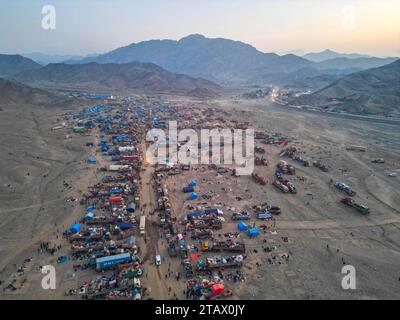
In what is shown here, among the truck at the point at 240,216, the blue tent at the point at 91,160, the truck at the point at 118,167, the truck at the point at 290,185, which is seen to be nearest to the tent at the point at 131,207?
the truck at the point at 240,216

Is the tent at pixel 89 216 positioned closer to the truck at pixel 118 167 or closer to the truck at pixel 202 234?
the truck at pixel 202 234

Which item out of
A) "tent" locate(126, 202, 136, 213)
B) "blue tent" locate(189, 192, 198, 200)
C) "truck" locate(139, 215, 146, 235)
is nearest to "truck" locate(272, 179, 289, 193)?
"blue tent" locate(189, 192, 198, 200)

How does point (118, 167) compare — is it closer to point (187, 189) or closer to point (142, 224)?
point (187, 189)

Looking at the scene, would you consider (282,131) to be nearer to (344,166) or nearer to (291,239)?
(344,166)

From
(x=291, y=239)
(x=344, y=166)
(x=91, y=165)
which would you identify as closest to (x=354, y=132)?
(x=344, y=166)

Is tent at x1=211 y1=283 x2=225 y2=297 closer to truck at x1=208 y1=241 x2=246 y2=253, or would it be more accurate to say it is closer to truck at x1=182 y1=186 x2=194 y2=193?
truck at x1=208 y1=241 x2=246 y2=253
